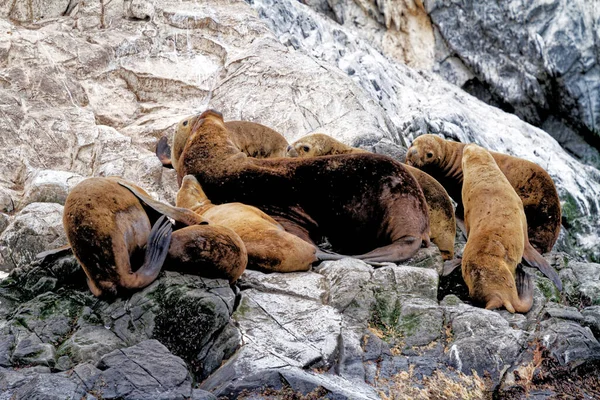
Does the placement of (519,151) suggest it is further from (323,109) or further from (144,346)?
(144,346)

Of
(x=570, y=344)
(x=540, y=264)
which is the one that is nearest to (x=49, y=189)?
(x=540, y=264)

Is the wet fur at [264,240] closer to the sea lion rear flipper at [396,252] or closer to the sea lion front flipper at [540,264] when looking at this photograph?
the sea lion rear flipper at [396,252]

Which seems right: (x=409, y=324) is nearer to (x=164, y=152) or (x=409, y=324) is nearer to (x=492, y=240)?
(x=492, y=240)

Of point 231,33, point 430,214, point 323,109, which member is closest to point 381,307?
point 430,214

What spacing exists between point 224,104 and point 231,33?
1.53 m

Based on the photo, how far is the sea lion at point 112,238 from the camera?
544 cm

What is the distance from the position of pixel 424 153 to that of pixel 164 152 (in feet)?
9.78

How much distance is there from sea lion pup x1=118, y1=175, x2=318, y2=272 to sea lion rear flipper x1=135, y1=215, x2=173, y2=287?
1.22ft

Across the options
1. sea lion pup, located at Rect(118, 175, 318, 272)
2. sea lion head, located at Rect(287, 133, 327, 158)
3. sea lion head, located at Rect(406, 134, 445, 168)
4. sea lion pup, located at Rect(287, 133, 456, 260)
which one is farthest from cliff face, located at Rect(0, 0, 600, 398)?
sea lion head, located at Rect(287, 133, 327, 158)

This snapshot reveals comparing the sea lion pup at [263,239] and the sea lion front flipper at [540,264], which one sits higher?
the sea lion pup at [263,239]

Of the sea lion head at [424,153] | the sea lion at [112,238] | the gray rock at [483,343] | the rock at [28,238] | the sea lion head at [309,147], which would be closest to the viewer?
the gray rock at [483,343]

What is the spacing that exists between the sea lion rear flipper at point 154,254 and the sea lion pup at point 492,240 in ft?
8.31

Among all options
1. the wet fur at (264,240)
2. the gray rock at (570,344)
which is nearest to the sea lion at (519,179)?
the wet fur at (264,240)

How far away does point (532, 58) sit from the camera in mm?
14398
